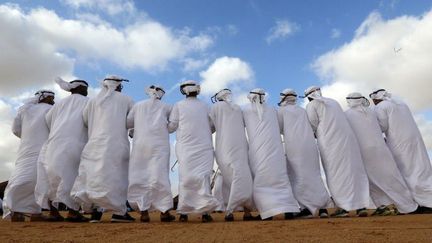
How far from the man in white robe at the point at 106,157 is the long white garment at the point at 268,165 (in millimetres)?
2044

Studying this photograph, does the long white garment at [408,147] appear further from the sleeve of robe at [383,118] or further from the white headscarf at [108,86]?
the white headscarf at [108,86]

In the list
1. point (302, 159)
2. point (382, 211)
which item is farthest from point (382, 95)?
point (302, 159)

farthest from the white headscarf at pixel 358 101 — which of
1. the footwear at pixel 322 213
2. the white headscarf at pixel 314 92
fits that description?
the footwear at pixel 322 213

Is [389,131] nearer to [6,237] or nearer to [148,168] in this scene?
[148,168]

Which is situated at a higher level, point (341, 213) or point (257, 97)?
point (257, 97)

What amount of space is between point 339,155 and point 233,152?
1875 millimetres

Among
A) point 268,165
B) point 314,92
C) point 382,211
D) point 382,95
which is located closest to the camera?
point 268,165

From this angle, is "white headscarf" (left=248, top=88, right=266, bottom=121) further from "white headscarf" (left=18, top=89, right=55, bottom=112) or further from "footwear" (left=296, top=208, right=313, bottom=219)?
"white headscarf" (left=18, top=89, right=55, bottom=112)

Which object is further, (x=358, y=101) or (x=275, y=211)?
(x=358, y=101)

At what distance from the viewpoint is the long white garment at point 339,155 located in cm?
673

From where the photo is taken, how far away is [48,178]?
6.45m

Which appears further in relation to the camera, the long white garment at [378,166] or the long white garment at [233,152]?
the long white garment at [378,166]

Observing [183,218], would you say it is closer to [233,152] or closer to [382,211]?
[233,152]

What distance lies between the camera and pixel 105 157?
6.28m
